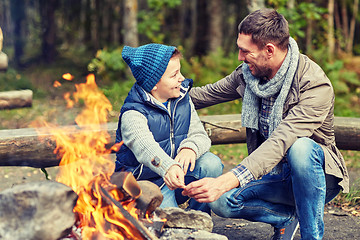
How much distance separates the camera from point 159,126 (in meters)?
3.58

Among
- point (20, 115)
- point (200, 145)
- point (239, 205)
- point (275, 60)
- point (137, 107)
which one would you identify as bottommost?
point (20, 115)

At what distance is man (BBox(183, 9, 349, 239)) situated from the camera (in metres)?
3.35

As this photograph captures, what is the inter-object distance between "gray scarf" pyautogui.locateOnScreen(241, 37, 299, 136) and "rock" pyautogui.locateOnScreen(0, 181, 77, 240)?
1654mm

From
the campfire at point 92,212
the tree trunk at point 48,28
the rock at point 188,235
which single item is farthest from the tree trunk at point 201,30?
the rock at point 188,235

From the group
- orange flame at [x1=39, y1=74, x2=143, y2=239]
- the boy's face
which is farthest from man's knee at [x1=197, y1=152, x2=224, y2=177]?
orange flame at [x1=39, y1=74, x2=143, y2=239]

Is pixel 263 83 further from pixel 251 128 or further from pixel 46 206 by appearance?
pixel 46 206

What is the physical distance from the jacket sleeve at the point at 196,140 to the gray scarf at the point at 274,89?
1.23 ft

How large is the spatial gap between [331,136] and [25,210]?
2.28 metres

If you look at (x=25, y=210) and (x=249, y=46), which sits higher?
(x=249, y=46)

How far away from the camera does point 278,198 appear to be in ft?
12.3

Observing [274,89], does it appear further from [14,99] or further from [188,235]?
[14,99]

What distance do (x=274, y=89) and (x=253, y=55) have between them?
0.29 metres

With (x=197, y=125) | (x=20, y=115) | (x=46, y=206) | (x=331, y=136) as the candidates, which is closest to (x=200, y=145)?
(x=197, y=125)

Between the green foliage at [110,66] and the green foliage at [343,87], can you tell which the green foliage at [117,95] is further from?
the green foliage at [343,87]
